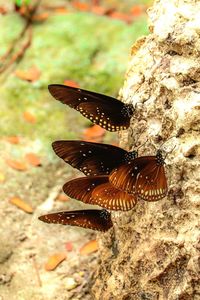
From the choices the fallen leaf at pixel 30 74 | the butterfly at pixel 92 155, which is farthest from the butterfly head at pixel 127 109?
the fallen leaf at pixel 30 74

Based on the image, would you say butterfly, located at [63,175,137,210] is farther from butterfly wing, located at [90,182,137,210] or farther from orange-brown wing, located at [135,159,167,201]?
orange-brown wing, located at [135,159,167,201]

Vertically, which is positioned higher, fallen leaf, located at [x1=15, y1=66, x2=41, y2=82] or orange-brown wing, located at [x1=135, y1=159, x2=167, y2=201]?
orange-brown wing, located at [x1=135, y1=159, x2=167, y2=201]

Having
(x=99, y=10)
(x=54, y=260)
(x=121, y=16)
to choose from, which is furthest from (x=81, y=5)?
(x=54, y=260)

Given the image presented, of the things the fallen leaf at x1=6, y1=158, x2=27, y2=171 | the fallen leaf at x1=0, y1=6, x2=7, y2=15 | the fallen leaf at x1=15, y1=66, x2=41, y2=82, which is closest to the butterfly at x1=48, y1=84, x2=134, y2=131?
the fallen leaf at x1=6, y1=158, x2=27, y2=171

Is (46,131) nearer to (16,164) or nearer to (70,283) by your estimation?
(16,164)

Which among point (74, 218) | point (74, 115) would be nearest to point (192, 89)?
point (74, 218)

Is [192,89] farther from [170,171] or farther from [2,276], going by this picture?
[2,276]

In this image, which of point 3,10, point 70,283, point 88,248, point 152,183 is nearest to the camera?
point 152,183
